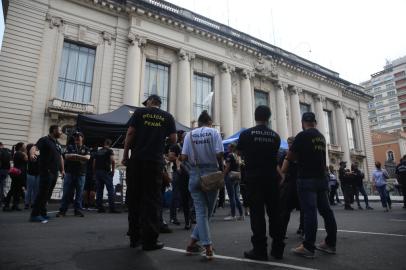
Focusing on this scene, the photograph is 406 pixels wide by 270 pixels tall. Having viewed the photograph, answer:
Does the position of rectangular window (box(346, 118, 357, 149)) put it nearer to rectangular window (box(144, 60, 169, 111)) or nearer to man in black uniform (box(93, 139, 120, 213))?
rectangular window (box(144, 60, 169, 111))

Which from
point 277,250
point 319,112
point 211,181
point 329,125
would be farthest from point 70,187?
point 329,125

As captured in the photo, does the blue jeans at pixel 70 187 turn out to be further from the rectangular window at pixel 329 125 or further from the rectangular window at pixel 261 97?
the rectangular window at pixel 329 125

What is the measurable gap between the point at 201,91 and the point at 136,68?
5920 millimetres

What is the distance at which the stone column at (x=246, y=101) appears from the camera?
75.5 ft

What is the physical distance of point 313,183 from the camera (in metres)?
3.58

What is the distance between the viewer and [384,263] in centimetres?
296

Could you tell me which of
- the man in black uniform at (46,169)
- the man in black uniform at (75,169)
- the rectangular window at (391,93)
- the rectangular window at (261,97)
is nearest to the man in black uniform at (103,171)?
the man in black uniform at (75,169)

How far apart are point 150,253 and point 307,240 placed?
1.90m

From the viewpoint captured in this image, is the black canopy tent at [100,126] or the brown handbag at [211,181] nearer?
the brown handbag at [211,181]

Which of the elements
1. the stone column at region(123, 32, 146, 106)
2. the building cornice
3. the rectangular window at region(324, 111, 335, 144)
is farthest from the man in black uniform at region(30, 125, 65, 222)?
the rectangular window at region(324, 111, 335, 144)

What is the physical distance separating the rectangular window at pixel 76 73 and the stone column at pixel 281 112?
16407 mm

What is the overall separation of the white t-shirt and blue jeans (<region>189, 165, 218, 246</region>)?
0.11 meters

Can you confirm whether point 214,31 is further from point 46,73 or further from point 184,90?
point 46,73

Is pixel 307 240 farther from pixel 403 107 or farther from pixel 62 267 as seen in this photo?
pixel 403 107
